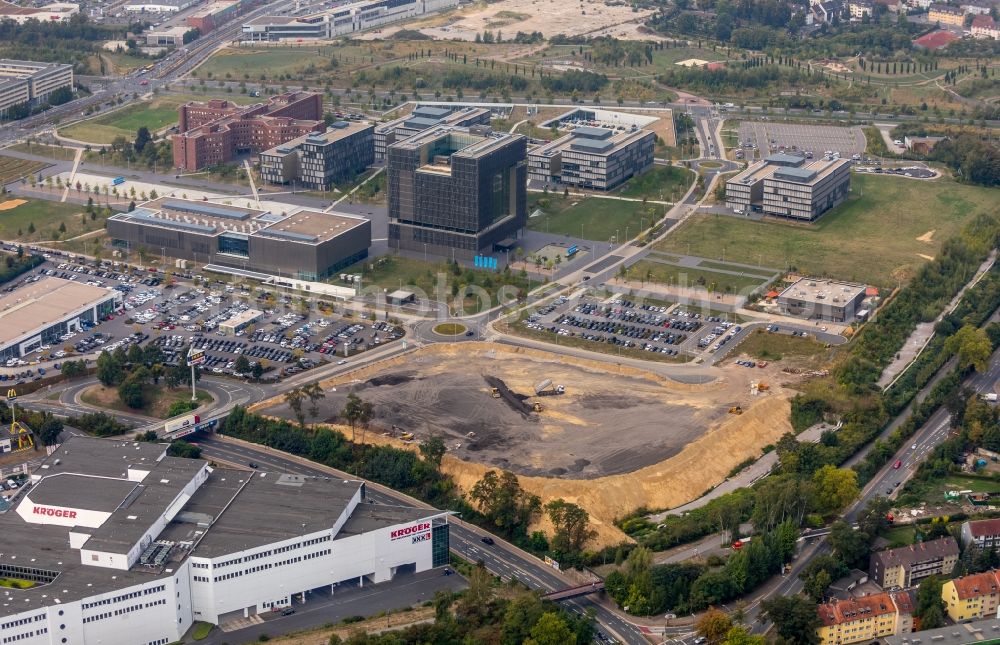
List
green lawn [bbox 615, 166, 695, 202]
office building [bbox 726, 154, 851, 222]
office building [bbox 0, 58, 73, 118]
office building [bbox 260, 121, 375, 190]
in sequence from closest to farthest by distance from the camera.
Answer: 1. office building [bbox 726, 154, 851, 222]
2. green lawn [bbox 615, 166, 695, 202]
3. office building [bbox 260, 121, 375, 190]
4. office building [bbox 0, 58, 73, 118]

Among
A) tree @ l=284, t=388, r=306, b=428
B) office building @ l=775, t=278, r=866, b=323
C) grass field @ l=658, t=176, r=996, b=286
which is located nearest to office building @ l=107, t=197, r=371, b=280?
tree @ l=284, t=388, r=306, b=428

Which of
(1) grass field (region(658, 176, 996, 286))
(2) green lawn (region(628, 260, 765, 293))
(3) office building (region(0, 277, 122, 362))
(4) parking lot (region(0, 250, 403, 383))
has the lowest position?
(4) parking lot (region(0, 250, 403, 383))

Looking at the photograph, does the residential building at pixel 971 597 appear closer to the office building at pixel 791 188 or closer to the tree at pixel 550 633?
the tree at pixel 550 633

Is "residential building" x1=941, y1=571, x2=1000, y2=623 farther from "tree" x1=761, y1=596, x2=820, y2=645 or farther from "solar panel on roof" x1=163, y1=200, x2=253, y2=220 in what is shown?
"solar panel on roof" x1=163, y1=200, x2=253, y2=220

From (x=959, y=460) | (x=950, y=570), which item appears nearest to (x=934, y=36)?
(x=959, y=460)

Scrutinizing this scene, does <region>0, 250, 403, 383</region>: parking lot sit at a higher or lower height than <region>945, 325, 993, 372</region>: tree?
lower

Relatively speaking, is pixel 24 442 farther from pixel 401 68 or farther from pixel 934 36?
pixel 934 36
